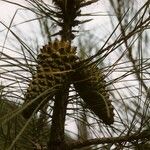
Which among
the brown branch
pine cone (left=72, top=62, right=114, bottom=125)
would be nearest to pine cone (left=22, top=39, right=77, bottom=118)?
pine cone (left=72, top=62, right=114, bottom=125)

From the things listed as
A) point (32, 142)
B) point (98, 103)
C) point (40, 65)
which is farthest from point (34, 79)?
point (32, 142)

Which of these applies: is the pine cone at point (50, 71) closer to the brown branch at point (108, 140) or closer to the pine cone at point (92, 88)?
the pine cone at point (92, 88)

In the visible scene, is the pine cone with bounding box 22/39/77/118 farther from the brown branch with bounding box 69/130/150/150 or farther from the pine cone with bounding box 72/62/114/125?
the brown branch with bounding box 69/130/150/150

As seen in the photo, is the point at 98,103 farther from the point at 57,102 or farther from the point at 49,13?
the point at 49,13

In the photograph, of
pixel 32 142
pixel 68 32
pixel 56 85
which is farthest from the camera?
pixel 32 142

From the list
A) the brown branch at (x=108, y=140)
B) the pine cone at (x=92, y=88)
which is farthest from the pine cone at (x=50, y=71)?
the brown branch at (x=108, y=140)
